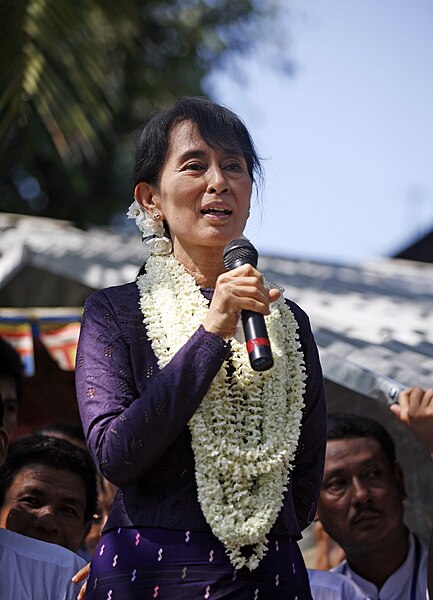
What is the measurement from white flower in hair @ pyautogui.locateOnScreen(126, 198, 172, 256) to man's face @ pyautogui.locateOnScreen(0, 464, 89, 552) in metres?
1.64

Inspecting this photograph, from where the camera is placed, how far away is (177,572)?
224 centimetres

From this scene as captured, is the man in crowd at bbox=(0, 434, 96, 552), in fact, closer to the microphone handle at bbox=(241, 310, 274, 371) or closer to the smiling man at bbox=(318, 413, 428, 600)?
the smiling man at bbox=(318, 413, 428, 600)

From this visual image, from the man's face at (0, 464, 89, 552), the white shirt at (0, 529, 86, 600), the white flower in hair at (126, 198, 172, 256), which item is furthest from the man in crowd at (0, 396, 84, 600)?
the white flower in hair at (126, 198, 172, 256)

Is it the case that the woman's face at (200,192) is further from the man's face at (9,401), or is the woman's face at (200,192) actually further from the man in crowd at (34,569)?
the man's face at (9,401)

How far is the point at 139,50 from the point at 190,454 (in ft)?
44.8

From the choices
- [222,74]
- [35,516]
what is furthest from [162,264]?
[222,74]

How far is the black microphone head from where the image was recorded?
2445mm

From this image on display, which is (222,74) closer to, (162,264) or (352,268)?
(352,268)

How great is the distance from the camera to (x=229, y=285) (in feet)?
7.52

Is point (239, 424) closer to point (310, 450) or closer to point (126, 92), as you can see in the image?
point (310, 450)

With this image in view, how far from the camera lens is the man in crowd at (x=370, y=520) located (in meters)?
4.29

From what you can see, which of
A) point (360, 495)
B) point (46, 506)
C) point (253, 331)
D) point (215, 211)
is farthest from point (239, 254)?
point (360, 495)

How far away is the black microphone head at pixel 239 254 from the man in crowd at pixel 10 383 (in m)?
2.48

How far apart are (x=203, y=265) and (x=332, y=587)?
185cm
